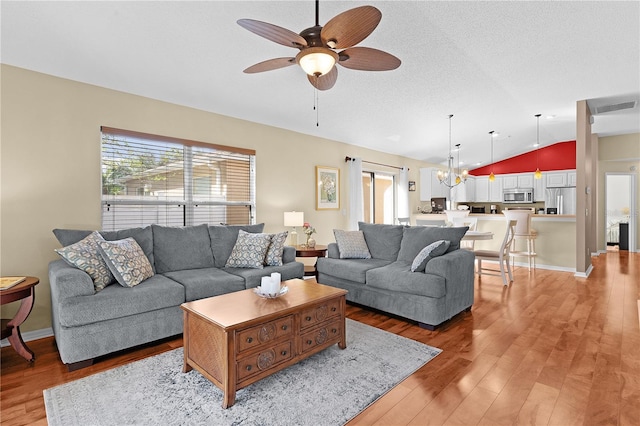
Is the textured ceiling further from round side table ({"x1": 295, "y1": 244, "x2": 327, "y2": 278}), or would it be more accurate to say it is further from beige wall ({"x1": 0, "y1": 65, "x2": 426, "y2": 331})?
round side table ({"x1": 295, "y1": 244, "x2": 327, "y2": 278})

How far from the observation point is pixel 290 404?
1.98 meters

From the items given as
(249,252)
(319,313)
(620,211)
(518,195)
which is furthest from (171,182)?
(620,211)

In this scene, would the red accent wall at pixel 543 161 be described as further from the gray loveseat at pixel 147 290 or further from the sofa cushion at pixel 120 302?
the sofa cushion at pixel 120 302

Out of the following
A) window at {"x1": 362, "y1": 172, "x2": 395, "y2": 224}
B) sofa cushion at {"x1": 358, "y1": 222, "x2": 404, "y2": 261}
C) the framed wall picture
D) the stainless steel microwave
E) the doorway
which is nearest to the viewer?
sofa cushion at {"x1": 358, "y1": 222, "x2": 404, "y2": 261}

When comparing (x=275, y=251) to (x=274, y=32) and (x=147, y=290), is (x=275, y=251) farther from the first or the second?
(x=274, y=32)

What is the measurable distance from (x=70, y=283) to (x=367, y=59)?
280 cm

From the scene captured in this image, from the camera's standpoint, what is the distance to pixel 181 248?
3631 mm

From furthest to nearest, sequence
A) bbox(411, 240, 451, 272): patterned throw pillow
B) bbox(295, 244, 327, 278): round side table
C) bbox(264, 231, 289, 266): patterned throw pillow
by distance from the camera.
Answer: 1. bbox(295, 244, 327, 278): round side table
2. bbox(264, 231, 289, 266): patterned throw pillow
3. bbox(411, 240, 451, 272): patterned throw pillow

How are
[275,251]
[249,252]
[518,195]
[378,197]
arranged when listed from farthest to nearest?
[518,195], [378,197], [275,251], [249,252]

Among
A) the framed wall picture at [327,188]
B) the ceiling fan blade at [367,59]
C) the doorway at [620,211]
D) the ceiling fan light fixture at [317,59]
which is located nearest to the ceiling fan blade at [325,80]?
the ceiling fan blade at [367,59]

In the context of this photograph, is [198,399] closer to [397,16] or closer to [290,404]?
[290,404]

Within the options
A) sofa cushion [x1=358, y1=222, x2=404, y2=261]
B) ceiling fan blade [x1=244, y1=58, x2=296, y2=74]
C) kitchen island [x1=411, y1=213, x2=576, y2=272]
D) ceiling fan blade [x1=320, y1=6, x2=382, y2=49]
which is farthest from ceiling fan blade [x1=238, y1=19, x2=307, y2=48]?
kitchen island [x1=411, y1=213, x2=576, y2=272]

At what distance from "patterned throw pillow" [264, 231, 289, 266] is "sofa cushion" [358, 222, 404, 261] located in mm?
1260

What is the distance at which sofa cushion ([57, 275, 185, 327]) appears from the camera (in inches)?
95.5
